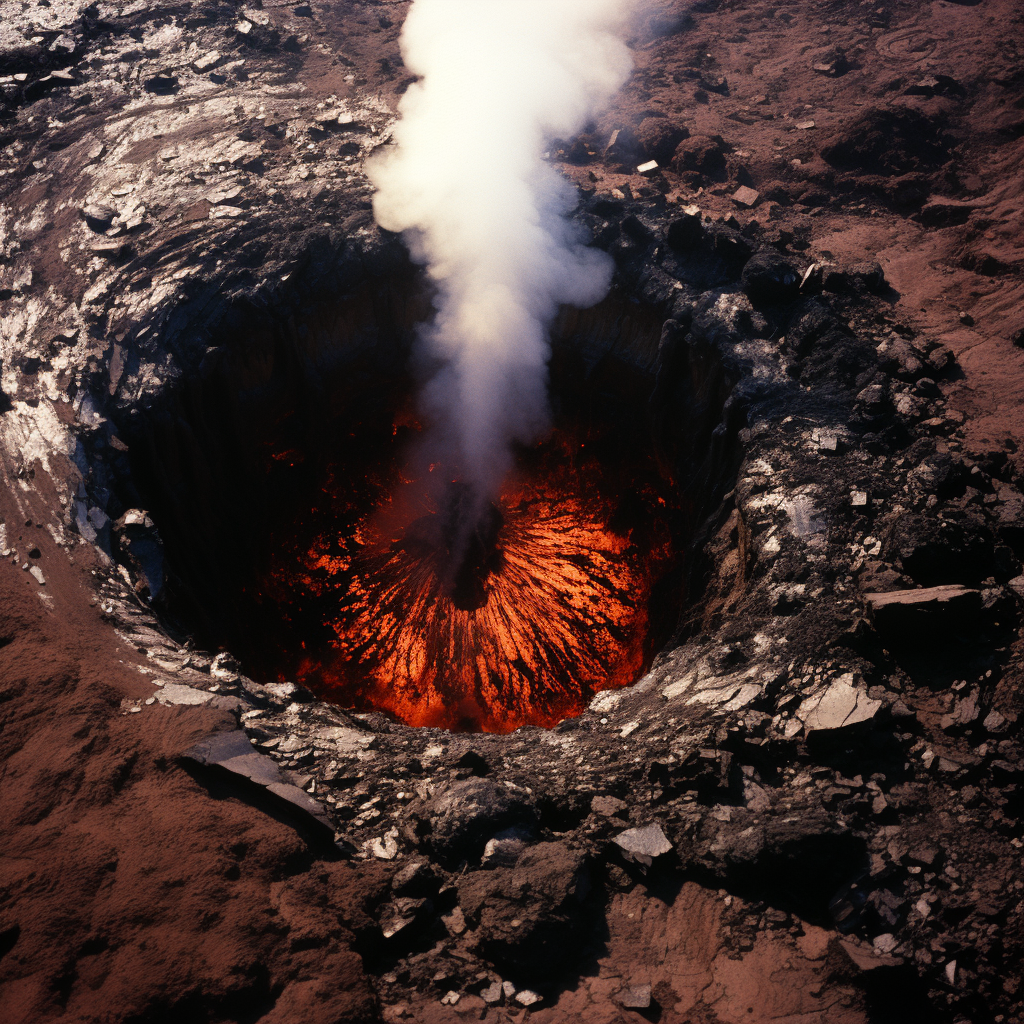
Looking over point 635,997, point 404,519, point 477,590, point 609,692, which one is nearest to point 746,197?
point 404,519

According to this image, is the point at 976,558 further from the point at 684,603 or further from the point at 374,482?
the point at 374,482

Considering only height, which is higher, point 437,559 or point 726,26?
point 726,26

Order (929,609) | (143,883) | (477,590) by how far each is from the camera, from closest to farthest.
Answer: (143,883), (929,609), (477,590)

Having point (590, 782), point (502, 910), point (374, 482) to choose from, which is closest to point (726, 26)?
point (374, 482)

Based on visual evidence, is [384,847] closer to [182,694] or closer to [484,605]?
[182,694]

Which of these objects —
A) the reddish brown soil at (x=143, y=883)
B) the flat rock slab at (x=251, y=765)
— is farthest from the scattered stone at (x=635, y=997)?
the flat rock slab at (x=251, y=765)

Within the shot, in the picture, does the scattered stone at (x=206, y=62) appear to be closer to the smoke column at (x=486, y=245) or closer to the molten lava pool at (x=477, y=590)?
the smoke column at (x=486, y=245)
